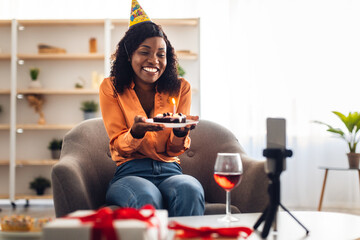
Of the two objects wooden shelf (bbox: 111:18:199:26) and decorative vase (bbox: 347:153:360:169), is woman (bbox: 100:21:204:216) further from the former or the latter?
wooden shelf (bbox: 111:18:199:26)

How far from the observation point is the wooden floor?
4.01 meters

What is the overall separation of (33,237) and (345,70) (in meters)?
4.31

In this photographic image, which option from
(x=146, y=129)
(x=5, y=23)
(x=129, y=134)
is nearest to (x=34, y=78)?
(x=5, y=23)

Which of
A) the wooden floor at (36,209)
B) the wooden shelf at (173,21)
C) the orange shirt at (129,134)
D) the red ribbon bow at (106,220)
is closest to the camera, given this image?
the red ribbon bow at (106,220)

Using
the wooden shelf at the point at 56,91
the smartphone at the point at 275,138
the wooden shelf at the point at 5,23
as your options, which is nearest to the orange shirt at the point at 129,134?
the smartphone at the point at 275,138

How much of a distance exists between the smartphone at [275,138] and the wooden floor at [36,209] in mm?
3147

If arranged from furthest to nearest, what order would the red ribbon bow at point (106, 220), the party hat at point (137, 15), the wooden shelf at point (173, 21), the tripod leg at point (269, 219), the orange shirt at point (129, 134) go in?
the wooden shelf at point (173, 21) → the party hat at point (137, 15) → the orange shirt at point (129, 134) → the tripod leg at point (269, 219) → the red ribbon bow at point (106, 220)

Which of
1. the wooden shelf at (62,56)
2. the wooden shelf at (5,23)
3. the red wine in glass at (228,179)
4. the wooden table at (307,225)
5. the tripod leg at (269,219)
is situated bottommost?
the wooden table at (307,225)

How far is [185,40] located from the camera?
16.1 feet

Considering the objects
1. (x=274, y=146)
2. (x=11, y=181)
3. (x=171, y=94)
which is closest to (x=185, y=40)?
(x=11, y=181)

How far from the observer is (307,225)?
1.24 m

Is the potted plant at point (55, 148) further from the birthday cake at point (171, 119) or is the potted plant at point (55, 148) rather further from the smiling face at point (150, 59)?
the birthday cake at point (171, 119)

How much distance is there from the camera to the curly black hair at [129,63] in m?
1.93

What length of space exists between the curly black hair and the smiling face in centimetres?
4
